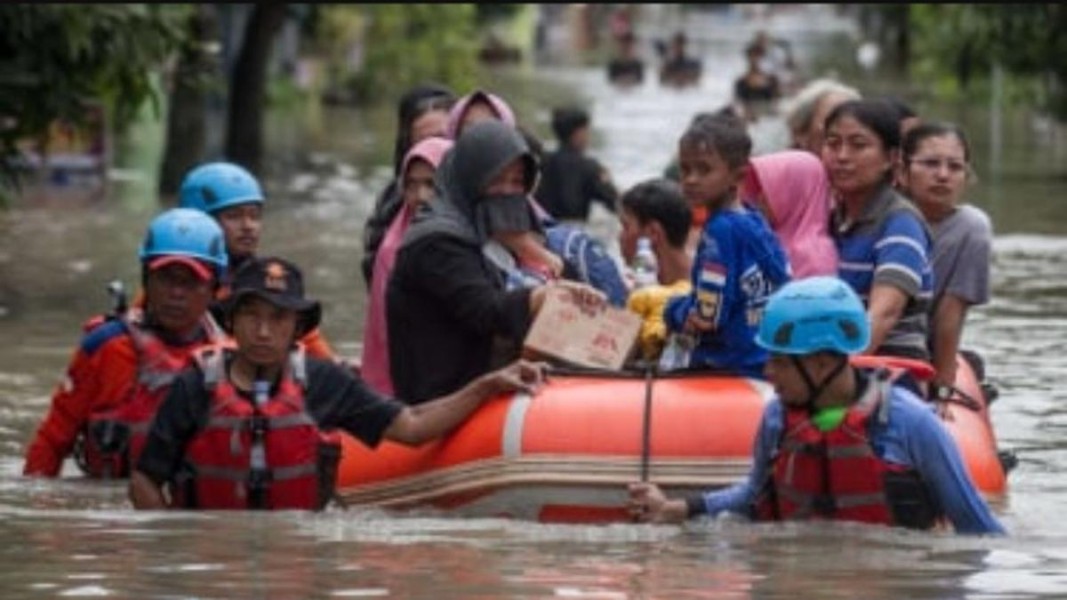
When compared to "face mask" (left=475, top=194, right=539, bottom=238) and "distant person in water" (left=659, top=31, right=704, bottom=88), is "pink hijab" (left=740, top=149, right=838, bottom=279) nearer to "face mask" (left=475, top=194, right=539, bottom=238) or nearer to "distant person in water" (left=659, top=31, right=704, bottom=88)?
"face mask" (left=475, top=194, right=539, bottom=238)

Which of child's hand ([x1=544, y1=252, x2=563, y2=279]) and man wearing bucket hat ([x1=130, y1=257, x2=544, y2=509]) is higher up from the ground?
child's hand ([x1=544, y1=252, x2=563, y2=279])

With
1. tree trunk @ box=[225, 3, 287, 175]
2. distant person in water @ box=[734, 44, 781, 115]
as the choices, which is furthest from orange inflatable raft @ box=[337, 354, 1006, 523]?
distant person in water @ box=[734, 44, 781, 115]

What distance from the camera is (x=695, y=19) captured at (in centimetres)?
12838

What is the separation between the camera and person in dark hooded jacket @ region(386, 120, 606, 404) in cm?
1166

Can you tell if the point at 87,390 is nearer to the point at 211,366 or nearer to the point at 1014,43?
the point at 211,366

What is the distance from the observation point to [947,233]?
41.6ft

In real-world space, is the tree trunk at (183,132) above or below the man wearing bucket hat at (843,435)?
above

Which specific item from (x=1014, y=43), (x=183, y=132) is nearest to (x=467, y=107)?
(x=183, y=132)

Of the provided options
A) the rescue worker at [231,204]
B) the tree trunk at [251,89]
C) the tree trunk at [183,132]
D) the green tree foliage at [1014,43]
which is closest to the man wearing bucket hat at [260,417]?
the rescue worker at [231,204]

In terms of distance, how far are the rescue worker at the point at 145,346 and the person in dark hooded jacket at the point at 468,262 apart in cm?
74

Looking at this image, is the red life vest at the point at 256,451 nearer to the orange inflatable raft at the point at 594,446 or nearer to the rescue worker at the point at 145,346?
the orange inflatable raft at the point at 594,446

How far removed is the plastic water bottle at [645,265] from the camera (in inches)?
541

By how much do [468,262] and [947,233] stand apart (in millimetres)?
1998

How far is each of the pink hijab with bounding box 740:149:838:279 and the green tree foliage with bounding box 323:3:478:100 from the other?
47.1 metres
